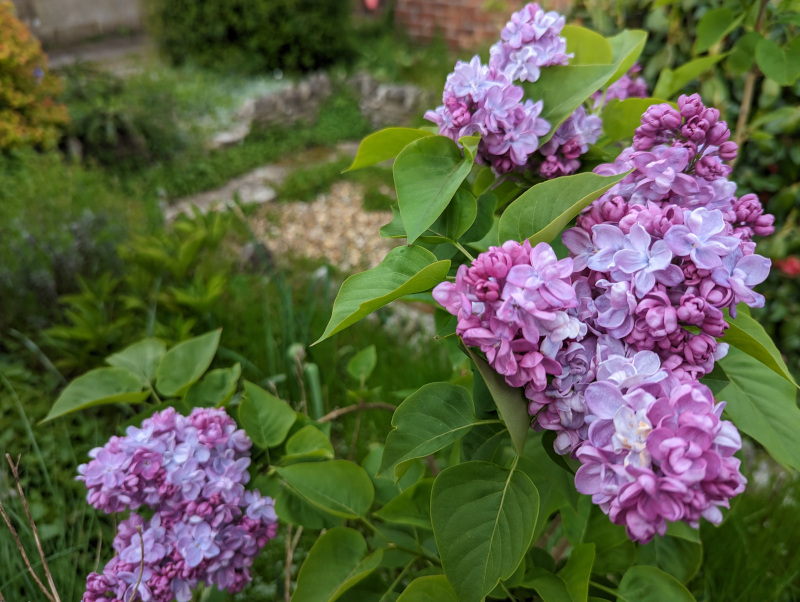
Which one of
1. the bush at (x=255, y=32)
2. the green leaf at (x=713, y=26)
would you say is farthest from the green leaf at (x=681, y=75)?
the bush at (x=255, y=32)

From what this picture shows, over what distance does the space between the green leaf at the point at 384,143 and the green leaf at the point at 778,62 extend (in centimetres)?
78

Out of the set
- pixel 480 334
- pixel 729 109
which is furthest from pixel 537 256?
pixel 729 109

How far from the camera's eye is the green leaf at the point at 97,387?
102 cm

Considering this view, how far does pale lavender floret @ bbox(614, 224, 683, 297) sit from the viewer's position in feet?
1.89

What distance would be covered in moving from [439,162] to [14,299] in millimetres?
Answer: 1985

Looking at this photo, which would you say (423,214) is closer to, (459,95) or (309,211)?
(459,95)

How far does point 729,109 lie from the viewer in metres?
2.08

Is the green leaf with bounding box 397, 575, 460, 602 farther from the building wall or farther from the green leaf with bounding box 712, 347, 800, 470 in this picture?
the building wall

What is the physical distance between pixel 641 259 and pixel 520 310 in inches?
5.4

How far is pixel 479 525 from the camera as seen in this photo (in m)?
0.67

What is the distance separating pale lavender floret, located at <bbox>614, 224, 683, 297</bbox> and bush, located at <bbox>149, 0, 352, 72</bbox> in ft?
17.8

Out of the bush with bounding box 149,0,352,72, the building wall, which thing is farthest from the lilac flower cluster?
the building wall

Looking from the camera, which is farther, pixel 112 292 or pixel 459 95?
pixel 112 292

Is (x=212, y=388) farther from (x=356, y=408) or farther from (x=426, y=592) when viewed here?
(x=426, y=592)
